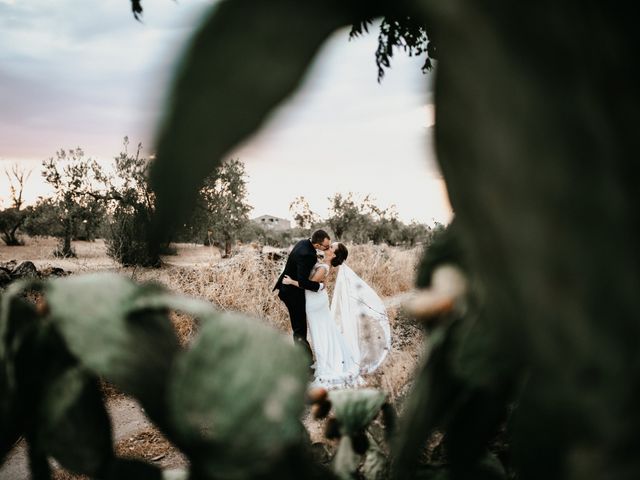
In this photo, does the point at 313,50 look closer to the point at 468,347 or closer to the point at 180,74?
the point at 180,74

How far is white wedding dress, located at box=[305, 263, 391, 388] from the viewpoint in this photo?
5.60 meters

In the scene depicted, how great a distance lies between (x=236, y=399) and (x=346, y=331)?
6.08 m

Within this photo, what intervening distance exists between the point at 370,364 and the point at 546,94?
572 cm

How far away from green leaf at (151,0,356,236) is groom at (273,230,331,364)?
5.10 meters

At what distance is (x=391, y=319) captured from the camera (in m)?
7.14

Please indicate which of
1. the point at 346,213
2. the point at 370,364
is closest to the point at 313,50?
the point at 370,364

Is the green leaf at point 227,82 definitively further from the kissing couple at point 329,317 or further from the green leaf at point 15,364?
the kissing couple at point 329,317

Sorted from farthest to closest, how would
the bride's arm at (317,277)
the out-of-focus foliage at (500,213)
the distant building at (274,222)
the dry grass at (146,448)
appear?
the distant building at (274,222), the bride's arm at (317,277), the dry grass at (146,448), the out-of-focus foliage at (500,213)

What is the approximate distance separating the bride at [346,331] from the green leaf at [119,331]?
5091mm

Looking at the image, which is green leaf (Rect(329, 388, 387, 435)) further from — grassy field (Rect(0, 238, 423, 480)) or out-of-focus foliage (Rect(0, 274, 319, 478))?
grassy field (Rect(0, 238, 423, 480))

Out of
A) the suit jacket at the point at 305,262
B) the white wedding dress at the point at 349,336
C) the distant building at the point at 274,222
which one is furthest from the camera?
the distant building at the point at 274,222

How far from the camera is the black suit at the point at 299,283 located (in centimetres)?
534

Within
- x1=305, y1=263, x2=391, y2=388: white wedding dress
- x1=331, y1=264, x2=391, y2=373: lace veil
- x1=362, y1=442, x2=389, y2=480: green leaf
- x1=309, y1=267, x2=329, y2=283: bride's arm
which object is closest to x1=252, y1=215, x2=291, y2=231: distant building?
x1=331, y1=264, x2=391, y2=373: lace veil

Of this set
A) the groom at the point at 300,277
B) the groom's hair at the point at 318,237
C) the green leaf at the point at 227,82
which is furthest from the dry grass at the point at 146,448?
the green leaf at the point at 227,82
